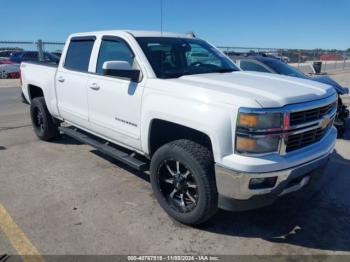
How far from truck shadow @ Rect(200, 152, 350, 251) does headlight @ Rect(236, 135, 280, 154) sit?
1.00 m

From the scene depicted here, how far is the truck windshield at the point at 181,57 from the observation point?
4.08 metres

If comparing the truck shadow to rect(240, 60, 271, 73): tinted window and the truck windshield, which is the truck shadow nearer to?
the truck windshield

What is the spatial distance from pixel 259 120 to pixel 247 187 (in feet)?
1.93

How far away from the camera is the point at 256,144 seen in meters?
2.97

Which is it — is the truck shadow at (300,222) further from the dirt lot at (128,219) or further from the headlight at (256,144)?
the headlight at (256,144)

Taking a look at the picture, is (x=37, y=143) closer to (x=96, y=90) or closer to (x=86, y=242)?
(x=96, y=90)

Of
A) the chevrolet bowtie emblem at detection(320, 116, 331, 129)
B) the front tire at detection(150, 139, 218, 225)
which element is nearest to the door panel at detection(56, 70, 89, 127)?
the front tire at detection(150, 139, 218, 225)

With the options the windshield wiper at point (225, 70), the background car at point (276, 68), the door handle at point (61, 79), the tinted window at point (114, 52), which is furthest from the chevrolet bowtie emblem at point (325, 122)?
the background car at point (276, 68)

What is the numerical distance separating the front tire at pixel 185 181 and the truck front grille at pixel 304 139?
0.72 meters

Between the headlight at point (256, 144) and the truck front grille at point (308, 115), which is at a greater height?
the truck front grille at point (308, 115)

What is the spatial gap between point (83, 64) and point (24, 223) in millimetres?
2399

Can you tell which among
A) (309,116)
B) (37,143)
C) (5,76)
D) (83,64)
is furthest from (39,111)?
(5,76)

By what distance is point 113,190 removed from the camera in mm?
4457

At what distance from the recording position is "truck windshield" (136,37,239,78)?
4082mm
